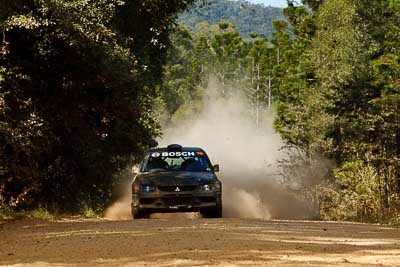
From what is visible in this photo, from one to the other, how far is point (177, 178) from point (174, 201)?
0.49 meters

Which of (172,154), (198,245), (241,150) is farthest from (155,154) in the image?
(241,150)

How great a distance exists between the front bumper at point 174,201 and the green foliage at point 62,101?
322cm

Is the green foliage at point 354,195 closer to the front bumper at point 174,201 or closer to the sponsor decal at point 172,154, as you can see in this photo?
the front bumper at point 174,201

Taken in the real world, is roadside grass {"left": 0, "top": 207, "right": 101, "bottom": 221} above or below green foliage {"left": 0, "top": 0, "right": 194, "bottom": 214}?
below

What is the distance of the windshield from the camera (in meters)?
18.0

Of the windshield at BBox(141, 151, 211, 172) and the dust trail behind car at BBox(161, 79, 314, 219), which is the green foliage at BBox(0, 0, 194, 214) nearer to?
the windshield at BBox(141, 151, 211, 172)

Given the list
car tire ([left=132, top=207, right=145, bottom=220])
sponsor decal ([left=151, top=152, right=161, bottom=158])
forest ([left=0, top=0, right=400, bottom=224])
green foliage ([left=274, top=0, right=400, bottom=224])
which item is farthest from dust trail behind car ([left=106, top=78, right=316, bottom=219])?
car tire ([left=132, top=207, right=145, bottom=220])

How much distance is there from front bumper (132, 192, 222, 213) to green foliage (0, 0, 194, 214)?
3.22 meters

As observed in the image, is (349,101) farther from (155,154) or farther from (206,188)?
(206,188)

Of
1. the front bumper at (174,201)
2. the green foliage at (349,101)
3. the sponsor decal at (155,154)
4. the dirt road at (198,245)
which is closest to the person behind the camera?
the dirt road at (198,245)

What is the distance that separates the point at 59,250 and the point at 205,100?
106670 mm

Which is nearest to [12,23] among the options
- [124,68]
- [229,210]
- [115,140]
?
[124,68]

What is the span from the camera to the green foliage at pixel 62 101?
18281 mm

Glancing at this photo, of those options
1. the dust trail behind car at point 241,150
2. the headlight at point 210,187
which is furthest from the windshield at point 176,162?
the dust trail behind car at point 241,150
